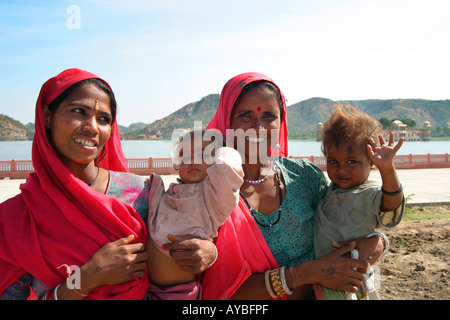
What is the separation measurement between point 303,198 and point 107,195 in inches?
50.8

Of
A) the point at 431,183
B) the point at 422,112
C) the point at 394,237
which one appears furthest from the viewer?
the point at 422,112

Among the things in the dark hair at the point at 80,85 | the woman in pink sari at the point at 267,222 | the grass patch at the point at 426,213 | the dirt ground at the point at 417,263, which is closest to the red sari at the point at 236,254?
the woman in pink sari at the point at 267,222

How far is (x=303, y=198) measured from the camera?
2428 millimetres

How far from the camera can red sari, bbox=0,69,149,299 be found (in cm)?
187

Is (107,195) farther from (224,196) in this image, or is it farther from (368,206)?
(368,206)

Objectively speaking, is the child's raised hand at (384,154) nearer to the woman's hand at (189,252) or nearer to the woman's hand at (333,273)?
the woman's hand at (333,273)

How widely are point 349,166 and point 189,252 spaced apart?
1.26 m

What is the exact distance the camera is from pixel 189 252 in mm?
1869

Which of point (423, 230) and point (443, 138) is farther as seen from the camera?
point (443, 138)

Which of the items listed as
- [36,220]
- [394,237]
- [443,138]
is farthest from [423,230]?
[443,138]
